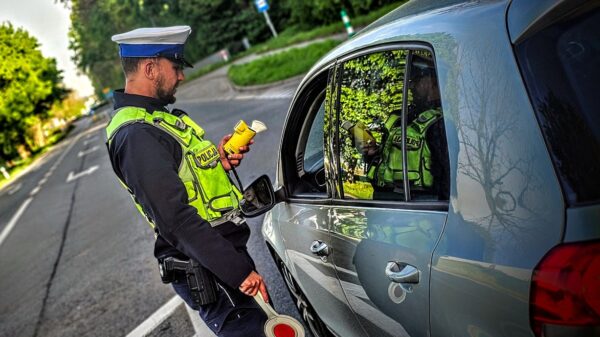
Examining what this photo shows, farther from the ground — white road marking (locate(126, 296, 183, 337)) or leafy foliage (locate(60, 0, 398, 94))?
leafy foliage (locate(60, 0, 398, 94))

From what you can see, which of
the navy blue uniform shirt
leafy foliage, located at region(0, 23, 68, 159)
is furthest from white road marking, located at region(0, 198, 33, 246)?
leafy foliage, located at region(0, 23, 68, 159)

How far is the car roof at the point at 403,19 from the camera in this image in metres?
1.60

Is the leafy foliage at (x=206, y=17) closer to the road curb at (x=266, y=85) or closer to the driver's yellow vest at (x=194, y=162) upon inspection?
the road curb at (x=266, y=85)

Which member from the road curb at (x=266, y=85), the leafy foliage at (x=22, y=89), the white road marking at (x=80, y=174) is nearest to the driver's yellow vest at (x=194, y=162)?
the road curb at (x=266, y=85)

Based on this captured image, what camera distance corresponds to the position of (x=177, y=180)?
2.11 meters

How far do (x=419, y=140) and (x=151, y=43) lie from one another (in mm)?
1308

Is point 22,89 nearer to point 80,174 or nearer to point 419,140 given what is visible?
point 80,174

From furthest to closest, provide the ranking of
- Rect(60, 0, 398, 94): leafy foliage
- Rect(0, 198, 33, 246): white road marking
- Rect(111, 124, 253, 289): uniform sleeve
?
Rect(60, 0, 398, 94): leafy foliage → Rect(0, 198, 33, 246): white road marking → Rect(111, 124, 253, 289): uniform sleeve

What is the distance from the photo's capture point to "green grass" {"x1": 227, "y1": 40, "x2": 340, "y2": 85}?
51.1ft

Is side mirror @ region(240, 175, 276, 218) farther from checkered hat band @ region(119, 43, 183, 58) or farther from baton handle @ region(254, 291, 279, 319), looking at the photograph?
checkered hat band @ region(119, 43, 183, 58)

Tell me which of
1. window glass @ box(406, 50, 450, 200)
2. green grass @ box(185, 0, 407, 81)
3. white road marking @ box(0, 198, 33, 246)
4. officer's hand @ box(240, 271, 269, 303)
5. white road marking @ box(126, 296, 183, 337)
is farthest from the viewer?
green grass @ box(185, 0, 407, 81)

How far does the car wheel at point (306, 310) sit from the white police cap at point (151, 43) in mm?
1449

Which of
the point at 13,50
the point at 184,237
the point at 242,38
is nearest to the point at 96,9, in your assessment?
the point at 13,50

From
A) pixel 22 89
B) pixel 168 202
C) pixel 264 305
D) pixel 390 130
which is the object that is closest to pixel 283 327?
pixel 264 305
